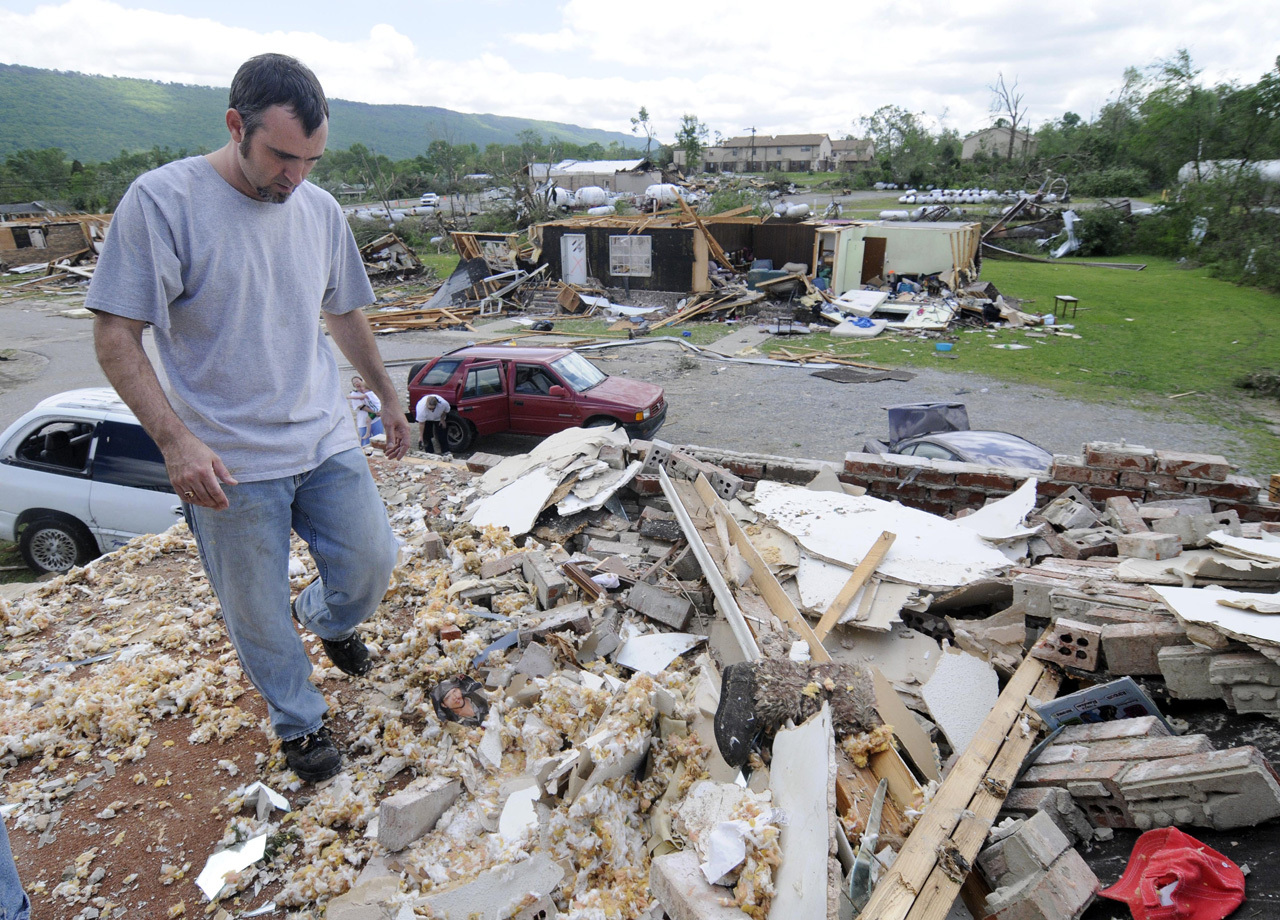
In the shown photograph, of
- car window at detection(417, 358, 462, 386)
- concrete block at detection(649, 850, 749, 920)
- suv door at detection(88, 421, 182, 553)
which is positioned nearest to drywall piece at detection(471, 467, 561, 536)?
concrete block at detection(649, 850, 749, 920)

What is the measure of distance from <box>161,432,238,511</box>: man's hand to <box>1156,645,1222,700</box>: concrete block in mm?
3344

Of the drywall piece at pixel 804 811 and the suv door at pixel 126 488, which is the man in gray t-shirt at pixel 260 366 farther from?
the suv door at pixel 126 488

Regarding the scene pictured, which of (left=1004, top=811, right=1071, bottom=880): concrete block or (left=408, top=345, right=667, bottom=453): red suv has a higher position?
(left=1004, top=811, right=1071, bottom=880): concrete block

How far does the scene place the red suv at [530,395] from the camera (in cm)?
922

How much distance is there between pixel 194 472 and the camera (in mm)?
2049

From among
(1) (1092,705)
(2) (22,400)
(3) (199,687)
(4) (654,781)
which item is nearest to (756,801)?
(4) (654,781)

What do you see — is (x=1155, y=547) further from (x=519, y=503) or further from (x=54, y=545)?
(x=54, y=545)

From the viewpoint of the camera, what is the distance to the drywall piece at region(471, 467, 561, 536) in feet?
15.7

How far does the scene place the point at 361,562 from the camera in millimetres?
2693

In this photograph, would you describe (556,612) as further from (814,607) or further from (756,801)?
(756,801)

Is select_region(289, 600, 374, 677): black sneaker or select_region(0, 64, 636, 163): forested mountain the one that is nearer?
Answer: select_region(289, 600, 374, 677): black sneaker

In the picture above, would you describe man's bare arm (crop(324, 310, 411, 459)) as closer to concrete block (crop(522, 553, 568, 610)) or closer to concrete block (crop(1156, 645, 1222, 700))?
concrete block (crop(522, 553, 568, 610))

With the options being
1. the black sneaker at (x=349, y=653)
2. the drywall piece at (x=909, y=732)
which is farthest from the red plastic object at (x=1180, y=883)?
the black sneaker at (x=349, y=653)

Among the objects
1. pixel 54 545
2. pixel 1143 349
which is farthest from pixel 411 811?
pixel 1143 349
